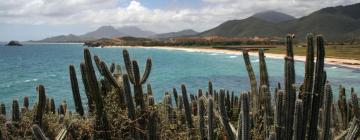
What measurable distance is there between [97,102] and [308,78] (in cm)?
381

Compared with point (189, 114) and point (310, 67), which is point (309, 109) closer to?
point (310, 67)

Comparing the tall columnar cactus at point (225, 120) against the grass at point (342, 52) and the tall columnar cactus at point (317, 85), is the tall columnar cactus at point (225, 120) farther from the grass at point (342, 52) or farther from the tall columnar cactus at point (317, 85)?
the grass at point (342, 52)

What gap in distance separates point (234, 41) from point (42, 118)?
13625 centimetres

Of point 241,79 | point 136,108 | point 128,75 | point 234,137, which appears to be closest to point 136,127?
point 136,108

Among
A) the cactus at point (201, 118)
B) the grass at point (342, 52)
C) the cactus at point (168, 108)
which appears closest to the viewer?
the cactus at point (201, 118)

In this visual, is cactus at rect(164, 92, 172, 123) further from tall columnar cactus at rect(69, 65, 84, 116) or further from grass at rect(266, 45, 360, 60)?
grass at rect(266, 45, 360, 60)

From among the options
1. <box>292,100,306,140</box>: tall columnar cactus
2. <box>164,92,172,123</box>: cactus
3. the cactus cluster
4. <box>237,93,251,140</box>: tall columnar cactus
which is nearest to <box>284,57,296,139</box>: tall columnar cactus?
the cactus cluster

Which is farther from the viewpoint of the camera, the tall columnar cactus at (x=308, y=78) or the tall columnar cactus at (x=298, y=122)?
the tall columnar cactus at (x=308, y=78)

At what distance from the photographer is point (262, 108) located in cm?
862

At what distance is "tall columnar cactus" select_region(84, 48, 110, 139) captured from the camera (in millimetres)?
7795

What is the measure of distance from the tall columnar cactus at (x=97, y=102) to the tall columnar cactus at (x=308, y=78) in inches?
143

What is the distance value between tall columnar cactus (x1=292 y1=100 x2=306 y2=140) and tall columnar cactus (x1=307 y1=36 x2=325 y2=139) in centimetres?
41

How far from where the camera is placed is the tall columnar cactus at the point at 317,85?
6.60 metres

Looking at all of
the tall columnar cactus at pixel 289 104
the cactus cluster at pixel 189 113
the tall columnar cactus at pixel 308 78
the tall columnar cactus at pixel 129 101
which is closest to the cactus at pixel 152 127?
the cactus cluster at pixel 189 113
